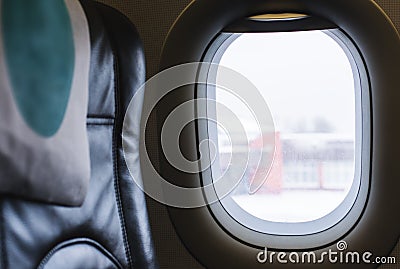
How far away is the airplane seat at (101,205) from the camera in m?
1.02

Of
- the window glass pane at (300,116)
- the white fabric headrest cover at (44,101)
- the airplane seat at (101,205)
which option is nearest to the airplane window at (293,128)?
the window glass pane at (300,116)

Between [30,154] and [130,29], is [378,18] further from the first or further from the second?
[30,154]

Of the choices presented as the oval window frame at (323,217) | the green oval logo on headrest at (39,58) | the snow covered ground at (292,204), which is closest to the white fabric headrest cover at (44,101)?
the green oval logo on headrest at (39,58)

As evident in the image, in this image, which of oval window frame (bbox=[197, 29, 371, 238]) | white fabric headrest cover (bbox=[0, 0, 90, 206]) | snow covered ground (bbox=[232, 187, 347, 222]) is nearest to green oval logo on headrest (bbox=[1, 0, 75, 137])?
white fabric headrest cover (bbox=[0, 0, 90, 206])

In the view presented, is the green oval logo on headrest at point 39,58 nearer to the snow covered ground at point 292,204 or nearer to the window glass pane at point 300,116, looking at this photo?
the window glass pane at point 300,116

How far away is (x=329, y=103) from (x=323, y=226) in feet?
1.05

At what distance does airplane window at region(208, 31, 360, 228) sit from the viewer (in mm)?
1626

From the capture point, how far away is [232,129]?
5.50ft

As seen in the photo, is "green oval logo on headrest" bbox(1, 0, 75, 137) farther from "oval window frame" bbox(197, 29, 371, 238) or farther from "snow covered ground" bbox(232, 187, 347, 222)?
"snow covered ground" bbox(232, 187, 347, 222)

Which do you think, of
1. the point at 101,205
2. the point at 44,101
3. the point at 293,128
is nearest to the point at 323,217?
the point at 293,128

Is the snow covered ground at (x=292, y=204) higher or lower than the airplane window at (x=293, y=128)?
lower

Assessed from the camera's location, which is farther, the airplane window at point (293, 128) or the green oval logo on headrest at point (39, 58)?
the airplane window at point (293, 128)

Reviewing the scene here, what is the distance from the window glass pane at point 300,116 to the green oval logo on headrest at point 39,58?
0.67 meters

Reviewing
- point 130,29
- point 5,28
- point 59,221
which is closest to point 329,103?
point 130,29
